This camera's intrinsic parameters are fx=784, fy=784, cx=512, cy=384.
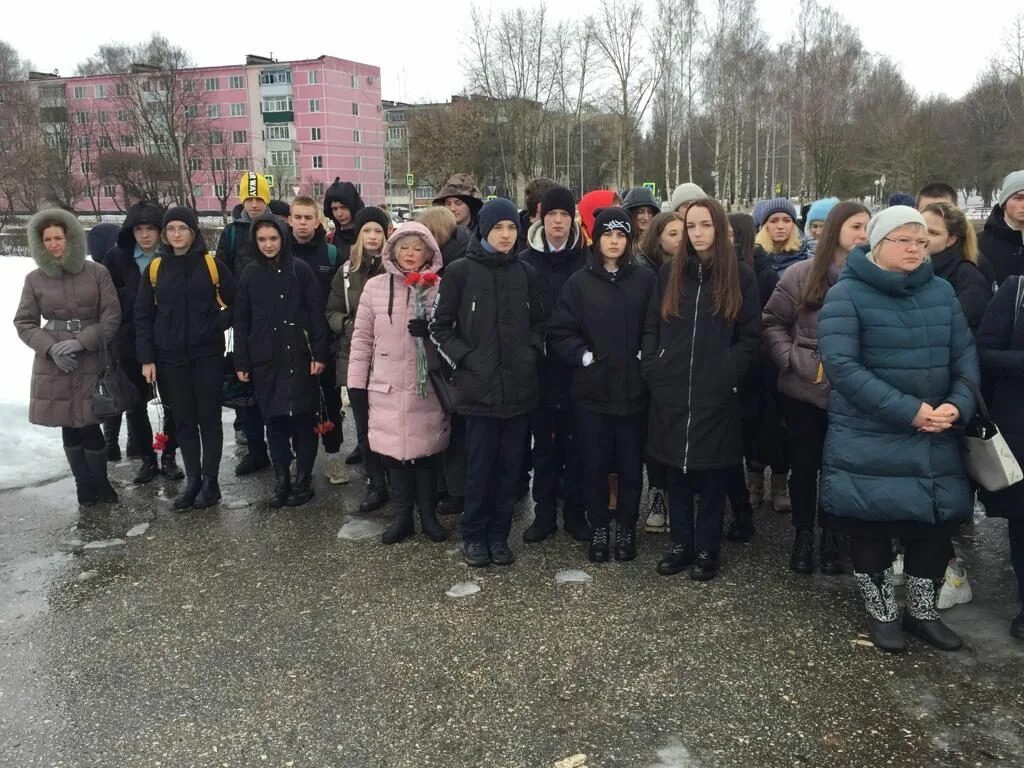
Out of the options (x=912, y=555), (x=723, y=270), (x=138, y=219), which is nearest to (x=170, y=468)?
(x=138, y=219)

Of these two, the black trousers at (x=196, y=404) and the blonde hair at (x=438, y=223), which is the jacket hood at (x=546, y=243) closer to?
the blonde hair at (x=438, y=223)

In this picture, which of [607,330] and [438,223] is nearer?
[607,330]

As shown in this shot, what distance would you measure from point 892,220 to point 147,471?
5510 mm

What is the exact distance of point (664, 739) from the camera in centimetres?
294

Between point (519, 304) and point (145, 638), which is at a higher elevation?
point (519, 304)

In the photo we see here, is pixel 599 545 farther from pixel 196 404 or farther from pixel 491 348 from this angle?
pixel 196 404

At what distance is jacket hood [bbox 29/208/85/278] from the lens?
17.8ft

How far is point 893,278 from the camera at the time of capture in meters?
3.43

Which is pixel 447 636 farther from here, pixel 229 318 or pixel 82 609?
pixel 229 318

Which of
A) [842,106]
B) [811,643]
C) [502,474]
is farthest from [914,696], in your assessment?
[842,106]

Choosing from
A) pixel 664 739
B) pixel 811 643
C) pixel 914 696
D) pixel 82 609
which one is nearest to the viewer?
pixel 664 739

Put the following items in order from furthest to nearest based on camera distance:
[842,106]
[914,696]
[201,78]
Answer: [201,78] < [842,106] < [914,696]

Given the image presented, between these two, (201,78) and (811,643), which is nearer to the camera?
(811,643)

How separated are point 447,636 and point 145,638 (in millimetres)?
1475
